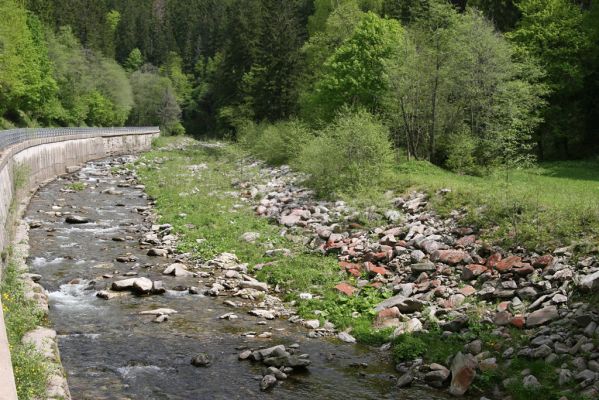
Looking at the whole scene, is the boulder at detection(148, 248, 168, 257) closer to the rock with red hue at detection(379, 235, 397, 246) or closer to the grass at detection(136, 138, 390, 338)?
the grass at detection(136, 138, 390, 338)

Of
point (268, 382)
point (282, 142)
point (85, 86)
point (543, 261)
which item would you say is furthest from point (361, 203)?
point (85, 86)

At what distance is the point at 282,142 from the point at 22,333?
31510mm

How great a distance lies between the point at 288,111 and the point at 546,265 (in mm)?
44761

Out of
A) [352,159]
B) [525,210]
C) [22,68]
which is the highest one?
[22,68]

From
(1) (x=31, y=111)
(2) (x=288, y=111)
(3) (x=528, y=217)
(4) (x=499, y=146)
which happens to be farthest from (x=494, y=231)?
(1) (x=31, y=111)

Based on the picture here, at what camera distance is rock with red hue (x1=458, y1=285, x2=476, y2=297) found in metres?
13.1

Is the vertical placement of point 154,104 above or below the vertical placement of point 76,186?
above

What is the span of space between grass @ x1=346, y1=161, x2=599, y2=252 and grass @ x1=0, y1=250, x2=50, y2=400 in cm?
1156

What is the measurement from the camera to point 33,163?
31.0 m

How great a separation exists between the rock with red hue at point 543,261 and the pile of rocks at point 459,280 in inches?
1.0

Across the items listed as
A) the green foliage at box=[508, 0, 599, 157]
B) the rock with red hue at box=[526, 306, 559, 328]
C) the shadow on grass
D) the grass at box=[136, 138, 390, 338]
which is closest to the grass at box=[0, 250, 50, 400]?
the grass at box=[136, 138, 390, 338]

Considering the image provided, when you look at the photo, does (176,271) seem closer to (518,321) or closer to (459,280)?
(459,280)

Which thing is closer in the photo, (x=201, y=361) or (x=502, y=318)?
(x=201, y=361)

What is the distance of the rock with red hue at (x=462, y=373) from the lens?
31.6ft
